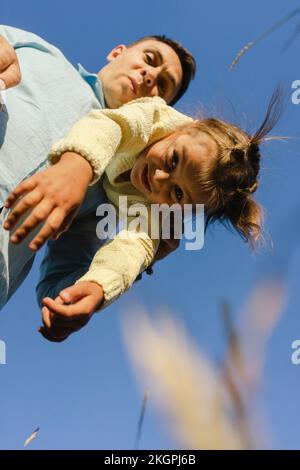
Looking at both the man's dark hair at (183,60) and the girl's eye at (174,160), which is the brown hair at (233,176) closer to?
the girl's eye at (174,160)

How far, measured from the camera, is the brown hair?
0.99 m

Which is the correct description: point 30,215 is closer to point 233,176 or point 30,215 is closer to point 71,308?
point 71,308

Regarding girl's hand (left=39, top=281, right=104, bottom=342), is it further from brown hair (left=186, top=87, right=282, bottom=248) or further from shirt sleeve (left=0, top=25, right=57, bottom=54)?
shirt sleeve (left=0, top=25, right=57, bottom=54)

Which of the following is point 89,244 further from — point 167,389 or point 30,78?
point 167,389

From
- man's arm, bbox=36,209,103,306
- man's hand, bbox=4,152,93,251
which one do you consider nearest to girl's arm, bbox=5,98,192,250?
man's hand, bbox=4,152,93,251

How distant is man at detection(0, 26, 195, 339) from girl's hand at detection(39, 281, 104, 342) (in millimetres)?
176

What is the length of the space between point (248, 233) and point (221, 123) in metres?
0.24

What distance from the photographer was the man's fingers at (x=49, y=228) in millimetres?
577

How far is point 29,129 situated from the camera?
3.03 ft

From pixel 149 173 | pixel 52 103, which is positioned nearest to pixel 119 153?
pixel 149 173

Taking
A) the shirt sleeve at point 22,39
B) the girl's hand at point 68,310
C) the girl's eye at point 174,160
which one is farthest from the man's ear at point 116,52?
the girl's hand at point 68,310

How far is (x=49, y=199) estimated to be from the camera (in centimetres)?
61

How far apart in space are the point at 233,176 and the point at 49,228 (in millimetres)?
554
